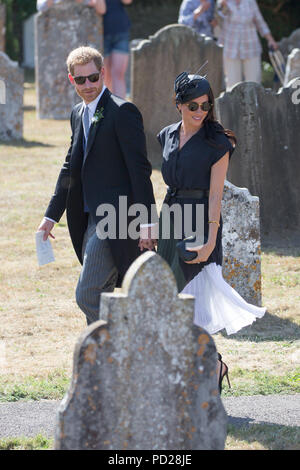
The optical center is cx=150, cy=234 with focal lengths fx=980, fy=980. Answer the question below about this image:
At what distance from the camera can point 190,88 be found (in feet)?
15.9

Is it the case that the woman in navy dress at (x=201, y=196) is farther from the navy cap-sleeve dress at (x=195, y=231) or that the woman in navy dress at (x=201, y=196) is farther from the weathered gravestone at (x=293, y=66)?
the weathered gravestone at (x=293, y=66)

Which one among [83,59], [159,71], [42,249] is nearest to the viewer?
[83,59]

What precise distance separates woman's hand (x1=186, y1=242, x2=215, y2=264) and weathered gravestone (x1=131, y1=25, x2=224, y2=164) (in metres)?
6.72

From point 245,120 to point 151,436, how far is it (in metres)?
5.30

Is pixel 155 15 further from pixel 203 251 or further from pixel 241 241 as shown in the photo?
pixel 203 251

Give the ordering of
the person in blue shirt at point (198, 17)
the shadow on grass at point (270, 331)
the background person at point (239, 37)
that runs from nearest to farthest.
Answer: the shadow on grass at point (270, 331), the background person at point (239, 37), the person in blue shirt at point (198, 17)

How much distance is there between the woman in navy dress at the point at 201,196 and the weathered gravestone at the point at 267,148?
3726mm

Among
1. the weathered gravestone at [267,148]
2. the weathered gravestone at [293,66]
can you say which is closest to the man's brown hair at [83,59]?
the weathered gravestone at [267,148]

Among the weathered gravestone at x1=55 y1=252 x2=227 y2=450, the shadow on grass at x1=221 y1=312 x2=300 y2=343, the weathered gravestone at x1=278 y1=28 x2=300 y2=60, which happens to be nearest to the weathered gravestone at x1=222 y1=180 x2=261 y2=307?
the shadow on grass at x1=221 y1=312 x2=300 y2=343

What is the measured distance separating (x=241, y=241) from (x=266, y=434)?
239 cm

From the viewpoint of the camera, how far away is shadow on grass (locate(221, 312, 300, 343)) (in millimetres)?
6562

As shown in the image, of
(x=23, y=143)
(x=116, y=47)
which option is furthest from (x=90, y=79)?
(x=23, y=143)

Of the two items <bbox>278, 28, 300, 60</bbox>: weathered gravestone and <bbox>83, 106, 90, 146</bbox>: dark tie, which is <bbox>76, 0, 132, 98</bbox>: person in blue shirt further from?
<bbox>83, 106, 90, 146</bbox>: dark tie

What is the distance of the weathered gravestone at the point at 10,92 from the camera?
1243 centimetres
